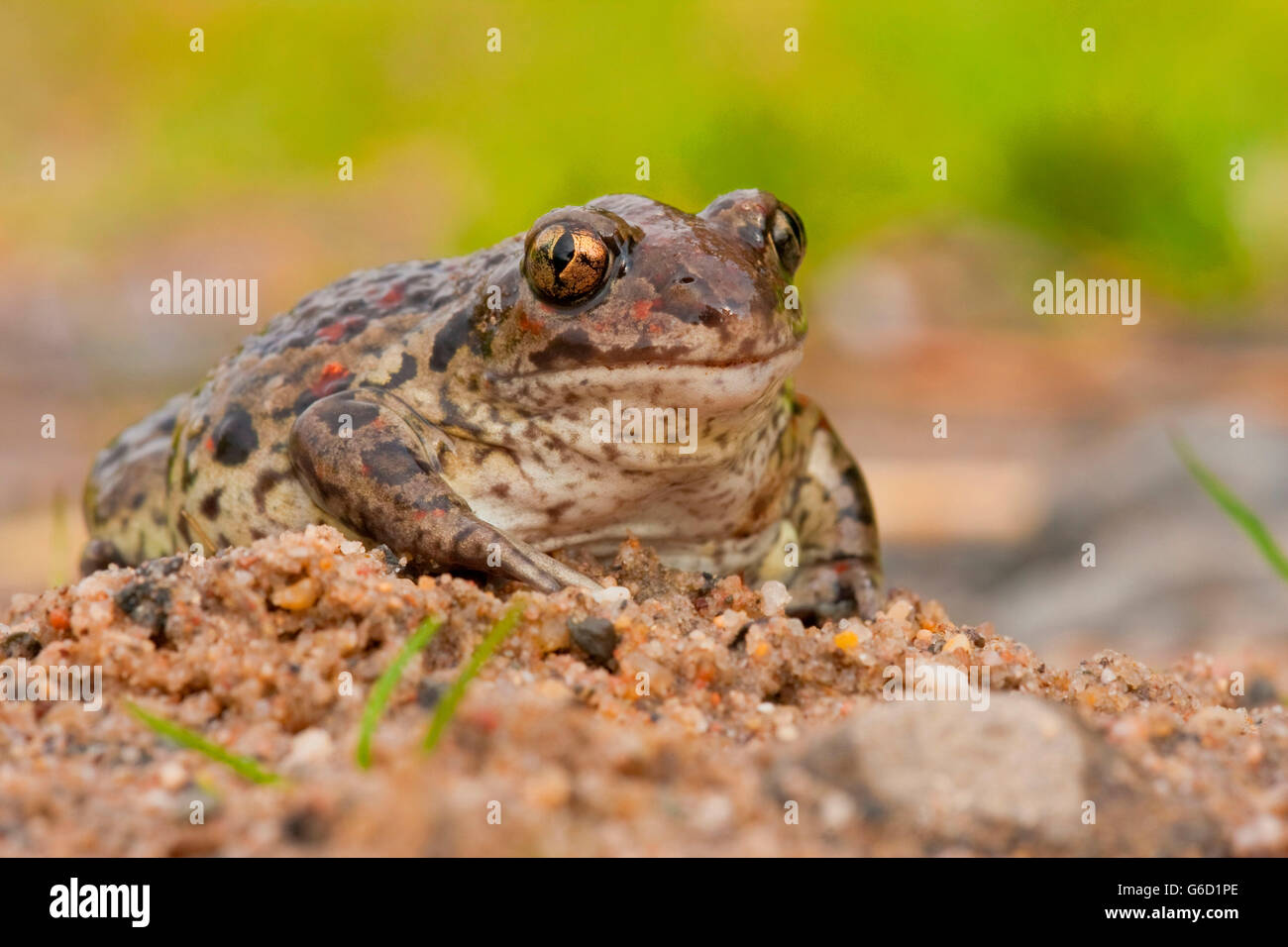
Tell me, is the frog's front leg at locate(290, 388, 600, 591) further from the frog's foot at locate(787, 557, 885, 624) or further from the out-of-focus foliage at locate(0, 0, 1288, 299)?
the out-of-focus foliage at locate(0, 0, 1288, 299)

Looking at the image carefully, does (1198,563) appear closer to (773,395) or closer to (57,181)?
(773,395)

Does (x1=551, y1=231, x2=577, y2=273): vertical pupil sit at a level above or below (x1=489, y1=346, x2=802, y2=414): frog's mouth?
above

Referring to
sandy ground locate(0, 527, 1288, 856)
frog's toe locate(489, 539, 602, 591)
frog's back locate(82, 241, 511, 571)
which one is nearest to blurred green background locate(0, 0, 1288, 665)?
frog's back locate(82, 241, 511, 571)

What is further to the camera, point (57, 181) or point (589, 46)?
point (57, 181)

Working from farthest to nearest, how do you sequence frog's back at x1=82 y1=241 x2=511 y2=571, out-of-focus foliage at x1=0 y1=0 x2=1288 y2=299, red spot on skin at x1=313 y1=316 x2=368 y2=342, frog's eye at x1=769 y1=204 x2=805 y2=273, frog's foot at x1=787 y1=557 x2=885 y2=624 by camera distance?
out-of-focus foliage at x1=0 y1=0 x2=1288 y2=299
frog's foot at x1=787 y1=557 x2=885 y2=624
red spot on skin at x1=313 y1=316 x2=368 y2=342
frog's back at x1=82 y1=241 x2=511 y2=571
frog's eye at x1=769 y1=204 x2=805 y2=273

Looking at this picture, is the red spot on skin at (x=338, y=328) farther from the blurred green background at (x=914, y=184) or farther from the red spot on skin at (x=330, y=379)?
the blurred green background at (x=914, y=184)

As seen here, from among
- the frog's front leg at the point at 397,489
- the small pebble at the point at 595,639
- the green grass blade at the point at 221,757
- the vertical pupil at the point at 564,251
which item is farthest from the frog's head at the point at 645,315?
the green grass blade at the point at 221,757

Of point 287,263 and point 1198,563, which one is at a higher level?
point 287,263
